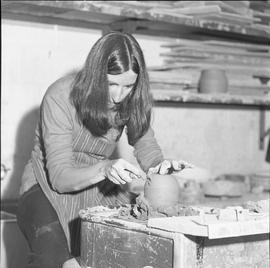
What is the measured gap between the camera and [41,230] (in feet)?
7.36

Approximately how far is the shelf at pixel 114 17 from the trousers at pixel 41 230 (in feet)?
3.49

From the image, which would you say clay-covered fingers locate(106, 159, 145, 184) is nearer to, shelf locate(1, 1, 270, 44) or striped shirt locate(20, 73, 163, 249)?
striped shirt locate(20, 73, 163, 249)

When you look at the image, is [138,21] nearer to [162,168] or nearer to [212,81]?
[212,81]

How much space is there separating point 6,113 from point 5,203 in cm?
50

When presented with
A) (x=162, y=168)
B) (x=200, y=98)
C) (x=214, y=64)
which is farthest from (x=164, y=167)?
(x=214, y=64)

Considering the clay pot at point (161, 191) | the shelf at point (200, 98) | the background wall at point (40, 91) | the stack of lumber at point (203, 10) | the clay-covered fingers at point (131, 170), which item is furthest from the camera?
the shelf at point (200, 98)

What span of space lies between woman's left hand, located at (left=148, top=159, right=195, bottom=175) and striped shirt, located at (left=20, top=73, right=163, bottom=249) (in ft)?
0.84

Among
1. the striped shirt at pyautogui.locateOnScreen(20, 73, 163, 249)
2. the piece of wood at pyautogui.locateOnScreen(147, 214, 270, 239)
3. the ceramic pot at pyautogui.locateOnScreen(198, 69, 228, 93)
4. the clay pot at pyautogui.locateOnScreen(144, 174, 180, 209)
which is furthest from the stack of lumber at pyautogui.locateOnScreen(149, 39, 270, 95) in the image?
the piece of wood at pyautogui.locateOnScreen(147, 214, 270, 239)

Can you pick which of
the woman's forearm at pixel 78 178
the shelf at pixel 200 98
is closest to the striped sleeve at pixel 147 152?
the woman's forearm at pixel 78 178

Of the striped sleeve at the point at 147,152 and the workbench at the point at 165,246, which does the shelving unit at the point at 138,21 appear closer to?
the striped sleeve at the point at 147,152

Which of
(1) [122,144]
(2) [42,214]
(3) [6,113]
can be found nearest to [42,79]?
(3) [6,113]

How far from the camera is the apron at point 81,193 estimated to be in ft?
7.89

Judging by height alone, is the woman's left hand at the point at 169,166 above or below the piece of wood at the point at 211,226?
above

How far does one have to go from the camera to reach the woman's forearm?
221 cm
